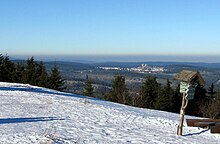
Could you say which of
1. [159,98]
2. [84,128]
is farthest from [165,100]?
[84,128]

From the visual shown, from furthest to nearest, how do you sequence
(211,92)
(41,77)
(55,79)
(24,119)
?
(211,92)
(55,79)
(41,77)
(24,119)

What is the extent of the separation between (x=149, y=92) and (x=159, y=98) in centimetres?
332

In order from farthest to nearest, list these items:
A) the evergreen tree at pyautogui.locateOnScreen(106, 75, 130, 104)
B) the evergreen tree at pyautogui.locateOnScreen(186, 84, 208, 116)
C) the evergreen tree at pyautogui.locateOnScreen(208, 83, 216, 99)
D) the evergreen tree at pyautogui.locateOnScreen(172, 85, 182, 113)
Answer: the evergreen tree at pyautogui.locateOnScreen(208, 83, 216, 99)
the evergreen tree at pyautogui.locateOnScreen(106, 75, 130, 104)
the evergreen tree at pyautogui.locateOnScreen(172, 85, 182, 113)
the evergreen tree at pyautogui.locateOnScreen(186, 84, 208, 116)

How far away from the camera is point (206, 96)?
71.0 m

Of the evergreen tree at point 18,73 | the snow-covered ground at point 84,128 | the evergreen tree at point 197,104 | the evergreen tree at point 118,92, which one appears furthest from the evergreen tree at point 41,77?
the snow-covered ground at point 84,128

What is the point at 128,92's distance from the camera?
68562mm

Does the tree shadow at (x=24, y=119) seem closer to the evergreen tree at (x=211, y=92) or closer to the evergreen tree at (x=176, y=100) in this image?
the evergreen tree at (x=176, y=100)

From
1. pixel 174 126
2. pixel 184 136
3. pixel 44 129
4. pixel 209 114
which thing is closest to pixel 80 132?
pixel 44 129

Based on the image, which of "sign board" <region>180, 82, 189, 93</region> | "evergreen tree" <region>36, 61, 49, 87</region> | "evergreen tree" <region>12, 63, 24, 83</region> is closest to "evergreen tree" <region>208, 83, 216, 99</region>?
"evergreen tree" <region>36, 61, 49, 87</region>

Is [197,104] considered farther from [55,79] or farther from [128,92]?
[55,79]

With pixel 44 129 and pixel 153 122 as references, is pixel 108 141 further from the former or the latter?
pixel 153 122

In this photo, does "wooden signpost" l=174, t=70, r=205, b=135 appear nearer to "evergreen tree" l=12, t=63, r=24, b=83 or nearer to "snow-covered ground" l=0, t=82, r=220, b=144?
"snow-covered ground" l=0, t=82, r=220, b=144

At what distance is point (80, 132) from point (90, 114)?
5.37m

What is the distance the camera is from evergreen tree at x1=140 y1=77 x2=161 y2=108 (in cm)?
6450
